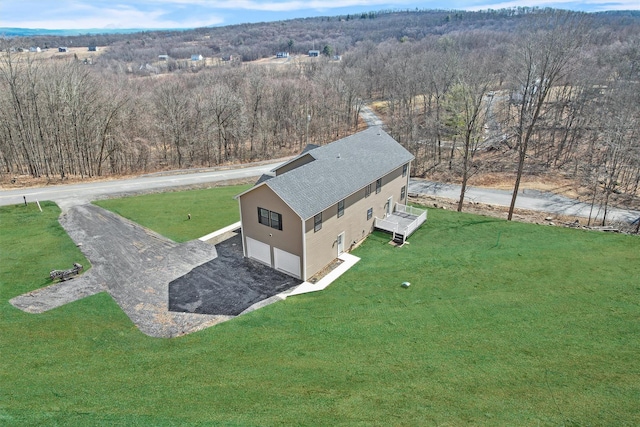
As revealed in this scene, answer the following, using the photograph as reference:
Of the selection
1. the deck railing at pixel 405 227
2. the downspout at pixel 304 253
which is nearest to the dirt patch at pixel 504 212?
the deck railing at pixel 405 227

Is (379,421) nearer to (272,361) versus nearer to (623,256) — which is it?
(272,361)

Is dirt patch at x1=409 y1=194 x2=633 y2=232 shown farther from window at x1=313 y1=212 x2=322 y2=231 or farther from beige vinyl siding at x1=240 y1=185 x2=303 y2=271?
beige vinyl siding at x1=240 y1=185 x2=303 y2=271

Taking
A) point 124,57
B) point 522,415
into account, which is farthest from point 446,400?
point 124,57

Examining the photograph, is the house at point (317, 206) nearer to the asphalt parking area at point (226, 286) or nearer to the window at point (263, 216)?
the window at point (263, 216)

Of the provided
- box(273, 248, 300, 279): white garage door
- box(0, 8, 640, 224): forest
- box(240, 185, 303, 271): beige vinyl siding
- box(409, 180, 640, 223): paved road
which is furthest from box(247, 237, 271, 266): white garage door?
box(409, 180, 640, 223): paved road

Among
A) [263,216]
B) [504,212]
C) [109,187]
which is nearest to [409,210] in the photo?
[504,212]

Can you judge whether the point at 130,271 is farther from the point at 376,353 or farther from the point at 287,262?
the point at 376,353
